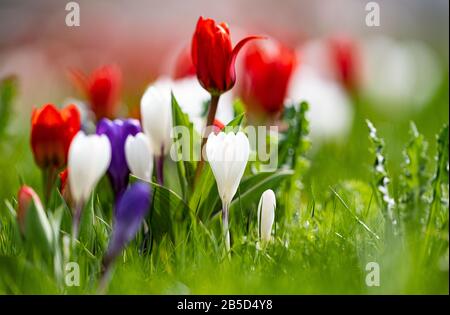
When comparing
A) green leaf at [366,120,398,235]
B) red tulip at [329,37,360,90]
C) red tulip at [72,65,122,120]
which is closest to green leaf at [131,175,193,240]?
green leaf at [366,120,398,235]

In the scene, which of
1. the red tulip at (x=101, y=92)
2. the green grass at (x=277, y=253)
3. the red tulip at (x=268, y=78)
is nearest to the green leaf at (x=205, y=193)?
the green grass at (x=277, y=253)

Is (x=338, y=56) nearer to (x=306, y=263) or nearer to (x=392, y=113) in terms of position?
(x=392, y=113)

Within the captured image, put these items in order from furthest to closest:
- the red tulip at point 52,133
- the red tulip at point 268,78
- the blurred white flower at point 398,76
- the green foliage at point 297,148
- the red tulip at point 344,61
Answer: the blurred white flower at point 398,76
the red tulip at point 344,61
the red tulip at point 268,78
the green foliage at point 297,148
the red tulip at point 52,133

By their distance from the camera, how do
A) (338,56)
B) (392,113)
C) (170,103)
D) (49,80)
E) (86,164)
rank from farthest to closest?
(49,80), (392,113), (338,56), (170,103), (86,164)

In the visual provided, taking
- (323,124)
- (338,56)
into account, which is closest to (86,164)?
(323,124)

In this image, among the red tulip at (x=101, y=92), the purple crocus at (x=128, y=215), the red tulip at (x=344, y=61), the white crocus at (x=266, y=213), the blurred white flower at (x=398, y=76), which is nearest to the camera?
the purple crocus at (x=128, y=215)

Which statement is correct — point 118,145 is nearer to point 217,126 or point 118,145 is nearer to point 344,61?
point 217,126

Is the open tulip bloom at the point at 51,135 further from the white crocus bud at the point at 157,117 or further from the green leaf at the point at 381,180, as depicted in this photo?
the green leaf at the point at 381,180
